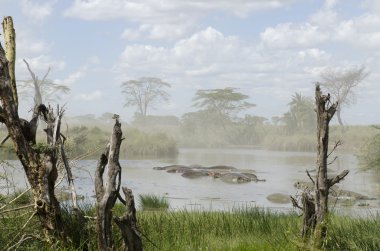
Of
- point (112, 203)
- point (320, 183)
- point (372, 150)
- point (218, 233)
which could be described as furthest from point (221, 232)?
point (372, 150)

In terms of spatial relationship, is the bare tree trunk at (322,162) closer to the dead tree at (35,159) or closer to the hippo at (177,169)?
the dead tree at (35,159)

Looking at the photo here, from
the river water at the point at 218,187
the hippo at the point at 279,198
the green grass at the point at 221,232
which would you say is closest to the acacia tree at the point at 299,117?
the river water at the point at 218,187

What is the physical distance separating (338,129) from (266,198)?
2902cm

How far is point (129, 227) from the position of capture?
4.68 metres

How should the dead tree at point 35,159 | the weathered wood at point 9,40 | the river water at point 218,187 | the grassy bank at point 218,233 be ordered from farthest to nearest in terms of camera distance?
1. the river water at point 218,187
2. the weathered wood at point 9,40
3. the grassy bank at point 218,233
4. the dead tree at point 35,159

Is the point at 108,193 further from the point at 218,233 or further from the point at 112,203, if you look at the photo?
the point at 218,233

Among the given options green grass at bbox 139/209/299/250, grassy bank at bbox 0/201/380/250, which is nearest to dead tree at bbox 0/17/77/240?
grassy bank at bbox 0/201/380/250

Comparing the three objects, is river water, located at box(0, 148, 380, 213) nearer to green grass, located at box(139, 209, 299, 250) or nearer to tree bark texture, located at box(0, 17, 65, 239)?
green grass, located at box(139, 209, 299, 250)

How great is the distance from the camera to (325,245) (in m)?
5.95

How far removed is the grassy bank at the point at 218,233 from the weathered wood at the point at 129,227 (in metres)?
0.17

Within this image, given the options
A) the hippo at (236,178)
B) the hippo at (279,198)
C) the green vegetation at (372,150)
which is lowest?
the hippo at (279,198)

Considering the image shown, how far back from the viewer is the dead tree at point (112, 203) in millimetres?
4683

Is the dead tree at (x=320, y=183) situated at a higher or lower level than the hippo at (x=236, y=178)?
higher

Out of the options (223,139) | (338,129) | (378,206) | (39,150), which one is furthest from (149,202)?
(223,139)
